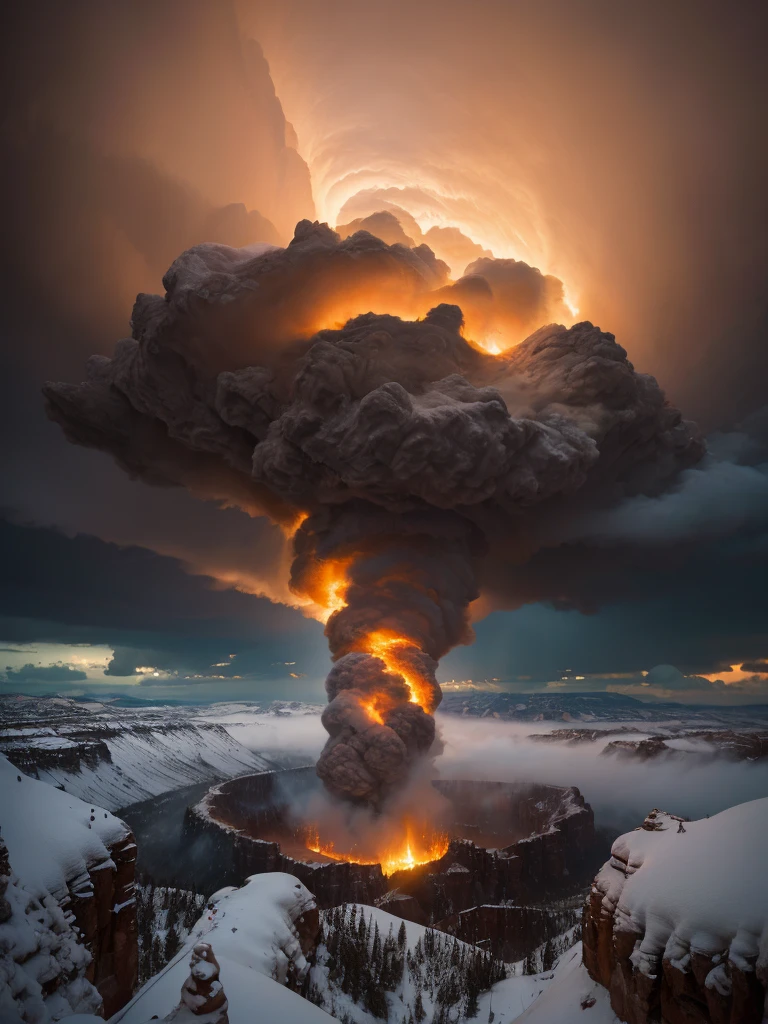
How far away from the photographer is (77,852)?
8.27 m

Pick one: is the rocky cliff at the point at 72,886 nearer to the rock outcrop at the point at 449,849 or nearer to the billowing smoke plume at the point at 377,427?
the billowing smoke plume at the point at 377,427

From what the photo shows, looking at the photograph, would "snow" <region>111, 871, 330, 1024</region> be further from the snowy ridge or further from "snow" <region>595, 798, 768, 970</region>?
the snowy ridge

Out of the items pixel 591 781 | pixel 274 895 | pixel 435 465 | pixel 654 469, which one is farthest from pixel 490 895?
pixel 654 469

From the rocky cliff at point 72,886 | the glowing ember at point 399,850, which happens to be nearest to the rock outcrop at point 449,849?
the glowing ember at point 399,850

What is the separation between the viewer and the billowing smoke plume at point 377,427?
32844mm

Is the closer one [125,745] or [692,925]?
[692,925]

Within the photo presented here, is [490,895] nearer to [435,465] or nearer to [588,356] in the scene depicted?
[435,465]

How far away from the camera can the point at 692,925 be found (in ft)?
22.9

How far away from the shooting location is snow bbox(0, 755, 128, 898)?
7535mm

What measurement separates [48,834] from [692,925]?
9342 mm

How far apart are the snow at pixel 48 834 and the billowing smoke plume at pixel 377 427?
24264 mm

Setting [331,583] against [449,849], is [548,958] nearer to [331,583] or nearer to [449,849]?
[449,849]

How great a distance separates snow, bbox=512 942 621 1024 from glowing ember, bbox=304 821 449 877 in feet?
96.6

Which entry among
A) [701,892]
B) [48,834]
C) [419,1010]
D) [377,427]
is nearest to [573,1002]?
[701,892]
